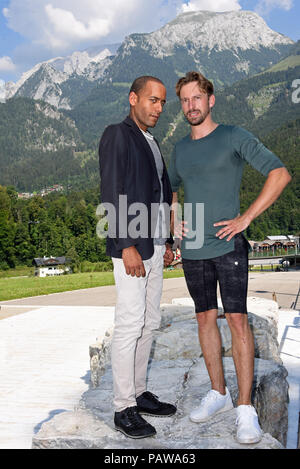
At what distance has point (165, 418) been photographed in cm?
274

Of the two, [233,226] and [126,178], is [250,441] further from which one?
[126,178]

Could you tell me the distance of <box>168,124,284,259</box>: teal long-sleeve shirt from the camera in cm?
259

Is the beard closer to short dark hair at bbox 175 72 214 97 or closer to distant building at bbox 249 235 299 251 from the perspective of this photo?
short dark hair at bbox 175 72 214 97

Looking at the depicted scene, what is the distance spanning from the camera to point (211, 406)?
269 cm

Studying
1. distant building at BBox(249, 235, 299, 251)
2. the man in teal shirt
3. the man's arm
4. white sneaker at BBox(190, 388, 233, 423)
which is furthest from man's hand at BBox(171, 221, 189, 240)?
distant building at BBox(249, 235, 299, 251)

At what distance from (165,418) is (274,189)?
150 cm

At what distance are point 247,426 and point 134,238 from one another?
1.16m

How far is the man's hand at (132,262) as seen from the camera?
251 centimetres

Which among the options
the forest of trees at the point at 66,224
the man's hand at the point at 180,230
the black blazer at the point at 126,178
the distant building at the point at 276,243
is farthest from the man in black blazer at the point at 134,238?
the distant building at the point at 276,243

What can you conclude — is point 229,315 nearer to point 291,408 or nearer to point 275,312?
point 291,408

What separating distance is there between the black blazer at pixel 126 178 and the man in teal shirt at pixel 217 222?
0.73 ft

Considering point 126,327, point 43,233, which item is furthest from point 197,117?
point 43,233

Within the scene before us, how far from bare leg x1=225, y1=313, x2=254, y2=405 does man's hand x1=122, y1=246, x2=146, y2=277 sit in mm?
590
